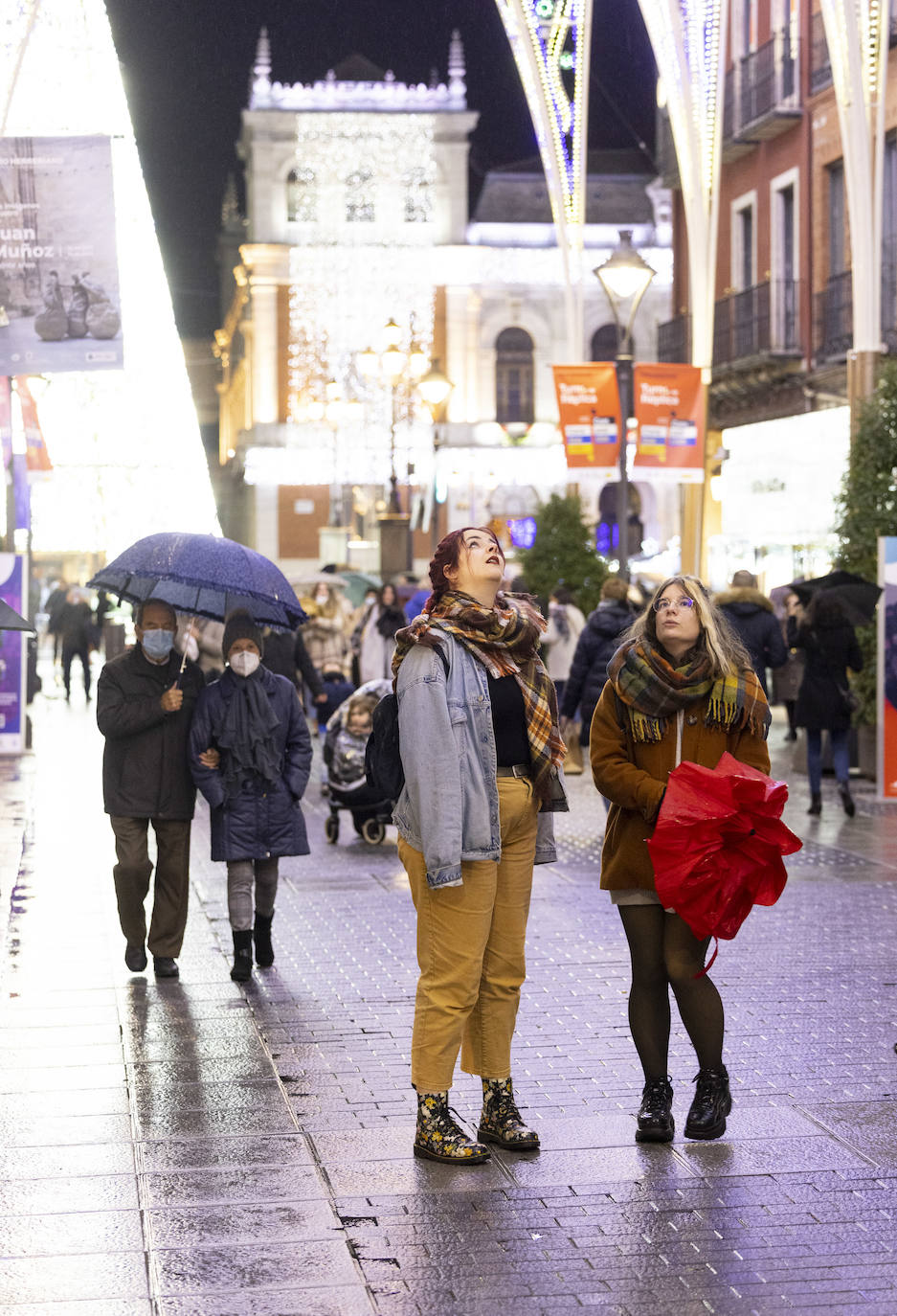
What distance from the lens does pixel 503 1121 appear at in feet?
19.4

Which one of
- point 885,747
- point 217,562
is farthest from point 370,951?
point 885,747

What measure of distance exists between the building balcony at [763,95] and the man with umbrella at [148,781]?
67.9 ft

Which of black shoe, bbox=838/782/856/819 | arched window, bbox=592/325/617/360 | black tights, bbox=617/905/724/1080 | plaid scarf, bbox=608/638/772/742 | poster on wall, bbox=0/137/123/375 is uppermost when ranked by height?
arched window, bbox=592/325/617/360

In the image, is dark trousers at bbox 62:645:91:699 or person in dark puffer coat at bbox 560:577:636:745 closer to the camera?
person in dark puffer coat at bbox 560:577:636:745

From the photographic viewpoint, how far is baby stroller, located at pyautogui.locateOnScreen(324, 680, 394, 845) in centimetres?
1327

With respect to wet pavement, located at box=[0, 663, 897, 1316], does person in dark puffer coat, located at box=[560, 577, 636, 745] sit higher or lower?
higher

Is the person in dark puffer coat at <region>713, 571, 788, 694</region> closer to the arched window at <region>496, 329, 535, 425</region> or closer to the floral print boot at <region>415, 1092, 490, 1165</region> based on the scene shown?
the floral print boot at <region>415, 1092, 490, 1165</region>

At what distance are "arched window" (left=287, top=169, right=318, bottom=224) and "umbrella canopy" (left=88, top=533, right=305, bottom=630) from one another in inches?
2209

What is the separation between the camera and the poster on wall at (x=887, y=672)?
1502cm

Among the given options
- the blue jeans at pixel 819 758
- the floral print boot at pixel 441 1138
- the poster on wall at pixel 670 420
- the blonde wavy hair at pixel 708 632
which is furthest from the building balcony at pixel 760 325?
the floral print boot at pixel 441 1138

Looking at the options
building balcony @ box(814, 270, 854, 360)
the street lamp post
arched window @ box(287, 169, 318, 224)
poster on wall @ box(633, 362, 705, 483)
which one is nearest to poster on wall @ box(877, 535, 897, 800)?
the street lamp post

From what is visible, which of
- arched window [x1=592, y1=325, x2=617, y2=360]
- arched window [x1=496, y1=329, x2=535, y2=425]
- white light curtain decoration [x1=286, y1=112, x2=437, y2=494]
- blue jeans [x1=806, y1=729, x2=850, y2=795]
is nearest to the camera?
blue jeans [x1=806, y1=729, x2=850, y2=795]

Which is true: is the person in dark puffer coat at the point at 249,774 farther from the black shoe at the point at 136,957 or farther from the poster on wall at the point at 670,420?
the poster on wall at the point at 670,420

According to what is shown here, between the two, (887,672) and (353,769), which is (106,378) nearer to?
(887,672)
